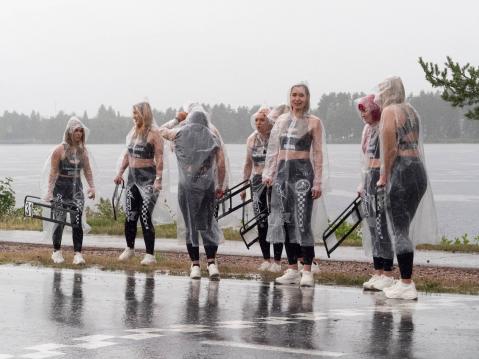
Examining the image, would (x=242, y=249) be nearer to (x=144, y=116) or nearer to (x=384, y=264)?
→ (x=144, y=116)

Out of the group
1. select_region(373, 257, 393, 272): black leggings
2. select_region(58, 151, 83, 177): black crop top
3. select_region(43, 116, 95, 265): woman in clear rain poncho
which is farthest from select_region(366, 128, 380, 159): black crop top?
select_region(58, 151, 83, 177): black crop top

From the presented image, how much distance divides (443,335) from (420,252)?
24.6 ft

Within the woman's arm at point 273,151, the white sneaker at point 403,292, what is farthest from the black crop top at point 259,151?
the white sneaker at point 403,292

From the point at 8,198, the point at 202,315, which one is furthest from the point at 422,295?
the point at 8,198

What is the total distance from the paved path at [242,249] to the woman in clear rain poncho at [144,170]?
0.50 meters

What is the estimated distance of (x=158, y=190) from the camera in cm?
1341

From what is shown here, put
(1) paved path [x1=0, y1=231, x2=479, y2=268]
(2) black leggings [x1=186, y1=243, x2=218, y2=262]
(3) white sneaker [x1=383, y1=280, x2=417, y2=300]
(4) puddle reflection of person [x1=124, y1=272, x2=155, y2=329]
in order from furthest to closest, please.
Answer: (1) paved path [x1=0, y1=231, x2=479, y2=268] → (2) black leggings [x1=186, y1=243, x2=218, y2=262] → (3) white sneaker [x1=383, y1=280, x2=417, y2=300] → (4) puddle reflection of person [x1=124, y1=272, x2=155, y2=329]

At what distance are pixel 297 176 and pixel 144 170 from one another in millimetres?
2688

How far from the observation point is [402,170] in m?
10.2

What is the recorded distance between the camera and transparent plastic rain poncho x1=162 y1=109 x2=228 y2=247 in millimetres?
11945

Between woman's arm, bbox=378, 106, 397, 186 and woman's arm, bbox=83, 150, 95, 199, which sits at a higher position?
woman's arm, bbox=378, 106, 397, 186

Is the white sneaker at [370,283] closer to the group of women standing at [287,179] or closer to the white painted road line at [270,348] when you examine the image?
the group of women standing at [287,179]

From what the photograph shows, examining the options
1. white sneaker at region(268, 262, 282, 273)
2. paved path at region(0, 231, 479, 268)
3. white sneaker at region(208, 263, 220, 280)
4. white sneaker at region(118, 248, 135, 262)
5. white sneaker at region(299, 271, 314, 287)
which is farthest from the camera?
paved path at region(0, 231, 479, 268)

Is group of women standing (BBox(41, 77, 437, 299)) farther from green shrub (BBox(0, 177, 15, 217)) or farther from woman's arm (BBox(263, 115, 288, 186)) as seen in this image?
green shrub (BBox(0, 177, 15, 217))
